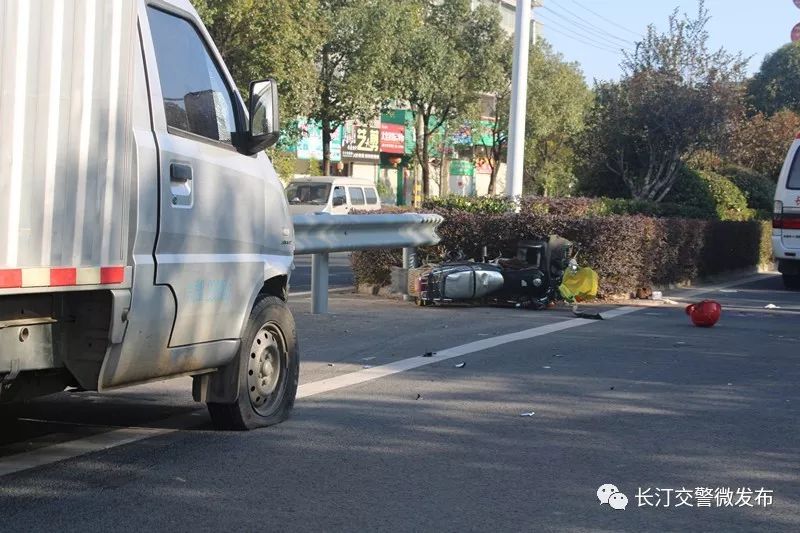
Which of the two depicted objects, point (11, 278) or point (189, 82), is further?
point (189, 82)

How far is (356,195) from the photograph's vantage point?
27.5 m

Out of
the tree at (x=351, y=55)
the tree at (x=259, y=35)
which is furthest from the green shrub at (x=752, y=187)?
the tree at (x=259, y=35)

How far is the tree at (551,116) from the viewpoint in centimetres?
4775

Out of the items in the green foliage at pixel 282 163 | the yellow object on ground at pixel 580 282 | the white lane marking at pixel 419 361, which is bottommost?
the white lane marking at pixel 419 361

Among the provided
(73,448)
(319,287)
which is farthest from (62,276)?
(319,287)

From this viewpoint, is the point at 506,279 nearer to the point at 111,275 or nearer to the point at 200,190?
the point at 200,190

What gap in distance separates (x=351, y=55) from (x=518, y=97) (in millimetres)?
16637

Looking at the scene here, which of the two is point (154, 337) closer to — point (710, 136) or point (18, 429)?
point (18, 429)

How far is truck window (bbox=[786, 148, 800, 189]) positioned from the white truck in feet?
50.6

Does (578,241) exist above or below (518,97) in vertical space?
below

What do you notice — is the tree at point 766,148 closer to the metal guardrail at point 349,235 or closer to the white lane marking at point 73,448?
the metal guardrail at point 349,235

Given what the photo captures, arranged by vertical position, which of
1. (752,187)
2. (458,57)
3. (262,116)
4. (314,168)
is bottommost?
(262,116)

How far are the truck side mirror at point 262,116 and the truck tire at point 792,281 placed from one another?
16006mm

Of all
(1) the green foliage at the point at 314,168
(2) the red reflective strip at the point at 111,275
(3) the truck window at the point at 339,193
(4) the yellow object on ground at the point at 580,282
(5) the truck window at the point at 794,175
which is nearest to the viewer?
(2) the red reflective strip at the point at 111,275
